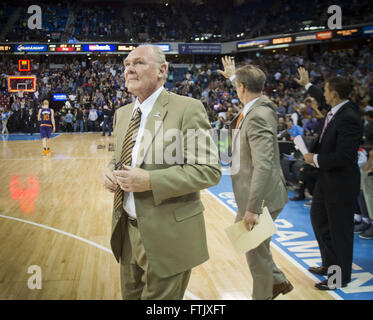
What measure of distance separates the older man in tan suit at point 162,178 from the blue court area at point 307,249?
1748 millimetres

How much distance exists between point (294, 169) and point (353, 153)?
3.66 m

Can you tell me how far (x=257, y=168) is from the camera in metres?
2.23

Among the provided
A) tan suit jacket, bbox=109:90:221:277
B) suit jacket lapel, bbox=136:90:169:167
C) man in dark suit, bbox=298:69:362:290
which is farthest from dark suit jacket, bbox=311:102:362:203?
suit jacket lapel, bbox=136:90:169:167

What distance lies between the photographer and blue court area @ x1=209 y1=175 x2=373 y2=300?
2812 millimetres

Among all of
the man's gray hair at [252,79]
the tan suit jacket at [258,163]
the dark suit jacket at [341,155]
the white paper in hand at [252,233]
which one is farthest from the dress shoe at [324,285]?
the man's gray hair at [252,79]

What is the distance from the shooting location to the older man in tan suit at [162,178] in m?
1.50

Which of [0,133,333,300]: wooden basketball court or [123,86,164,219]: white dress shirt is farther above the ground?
[123,86,164,219]: white dress shirt

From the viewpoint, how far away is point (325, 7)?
2127cm

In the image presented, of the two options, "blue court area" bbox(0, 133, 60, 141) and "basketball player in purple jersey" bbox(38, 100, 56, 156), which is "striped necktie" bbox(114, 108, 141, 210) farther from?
"blue court area" bbox(0, 133, 60, 141)

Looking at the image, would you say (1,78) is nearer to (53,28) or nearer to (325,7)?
(53,28)

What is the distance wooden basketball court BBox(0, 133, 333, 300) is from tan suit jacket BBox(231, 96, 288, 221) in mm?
894

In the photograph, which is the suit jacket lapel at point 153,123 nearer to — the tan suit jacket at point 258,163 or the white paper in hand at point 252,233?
the tan suit jacket at point 258,163

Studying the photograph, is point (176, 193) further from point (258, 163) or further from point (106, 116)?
point (106, 116)
